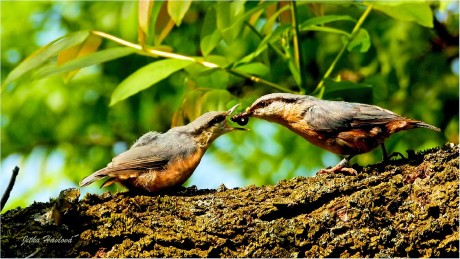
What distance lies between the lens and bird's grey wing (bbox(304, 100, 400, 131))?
399 cm

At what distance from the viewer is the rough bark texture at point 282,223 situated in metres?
3.32

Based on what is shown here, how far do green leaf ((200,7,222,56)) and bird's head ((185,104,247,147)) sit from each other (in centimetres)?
36

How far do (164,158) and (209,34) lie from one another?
82 cm

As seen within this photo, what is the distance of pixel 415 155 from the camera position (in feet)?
12.1

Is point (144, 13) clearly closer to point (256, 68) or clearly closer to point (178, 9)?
point (178, 9)

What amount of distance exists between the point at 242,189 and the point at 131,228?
0.57m

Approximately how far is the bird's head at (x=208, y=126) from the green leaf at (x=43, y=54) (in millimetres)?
813

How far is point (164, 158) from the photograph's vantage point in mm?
4094

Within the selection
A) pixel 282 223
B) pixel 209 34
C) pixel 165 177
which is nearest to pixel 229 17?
pixel 209 34

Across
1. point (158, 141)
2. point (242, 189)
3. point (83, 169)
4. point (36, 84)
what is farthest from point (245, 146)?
point (242, 189)

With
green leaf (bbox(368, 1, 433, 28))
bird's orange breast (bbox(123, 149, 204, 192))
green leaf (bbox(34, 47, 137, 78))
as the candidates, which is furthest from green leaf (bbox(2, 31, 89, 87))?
green leaf (bbox(368, 1, 433, 28))

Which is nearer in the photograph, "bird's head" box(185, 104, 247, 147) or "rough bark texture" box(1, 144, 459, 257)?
"rough bark texture" box(1, 144, 459, 257)

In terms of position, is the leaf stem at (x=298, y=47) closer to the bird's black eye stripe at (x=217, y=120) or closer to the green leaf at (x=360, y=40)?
the green leaf at (x=360, y=40)

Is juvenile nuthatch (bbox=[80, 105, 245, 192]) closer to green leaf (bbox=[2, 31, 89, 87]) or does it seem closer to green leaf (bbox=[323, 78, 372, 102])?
green leaf (bbox=[323, 78, 372, 102])
